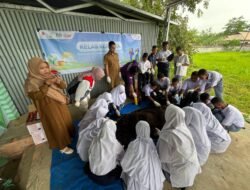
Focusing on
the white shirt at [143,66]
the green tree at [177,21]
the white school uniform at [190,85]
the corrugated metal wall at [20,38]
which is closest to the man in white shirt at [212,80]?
the white school uniform at [190,85]

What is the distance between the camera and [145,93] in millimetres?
3443

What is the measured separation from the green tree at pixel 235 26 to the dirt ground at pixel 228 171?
41132 mm

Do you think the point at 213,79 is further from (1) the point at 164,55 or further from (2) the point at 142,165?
(2) the point at 142,165

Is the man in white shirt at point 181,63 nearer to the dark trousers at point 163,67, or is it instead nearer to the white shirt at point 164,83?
the dark trousers at point 163,67

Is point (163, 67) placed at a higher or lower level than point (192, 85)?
higher

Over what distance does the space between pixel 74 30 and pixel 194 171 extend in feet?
12.0

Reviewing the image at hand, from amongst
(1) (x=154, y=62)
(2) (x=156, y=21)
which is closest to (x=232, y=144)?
(1) (x=154, y=62)

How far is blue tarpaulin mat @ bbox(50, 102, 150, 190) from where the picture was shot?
1.58m

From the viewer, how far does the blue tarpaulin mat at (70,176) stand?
1.58 m

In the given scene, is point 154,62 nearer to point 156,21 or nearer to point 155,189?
point 156,21

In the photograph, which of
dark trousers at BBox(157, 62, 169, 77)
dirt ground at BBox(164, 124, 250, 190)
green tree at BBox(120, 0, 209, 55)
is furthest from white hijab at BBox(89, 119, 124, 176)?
green tree at BBox(120, 0, 209, 55)

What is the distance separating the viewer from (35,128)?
1.98m

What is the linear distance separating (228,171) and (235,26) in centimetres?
4384

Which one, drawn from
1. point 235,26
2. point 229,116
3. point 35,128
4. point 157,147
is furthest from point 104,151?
point 235,26
